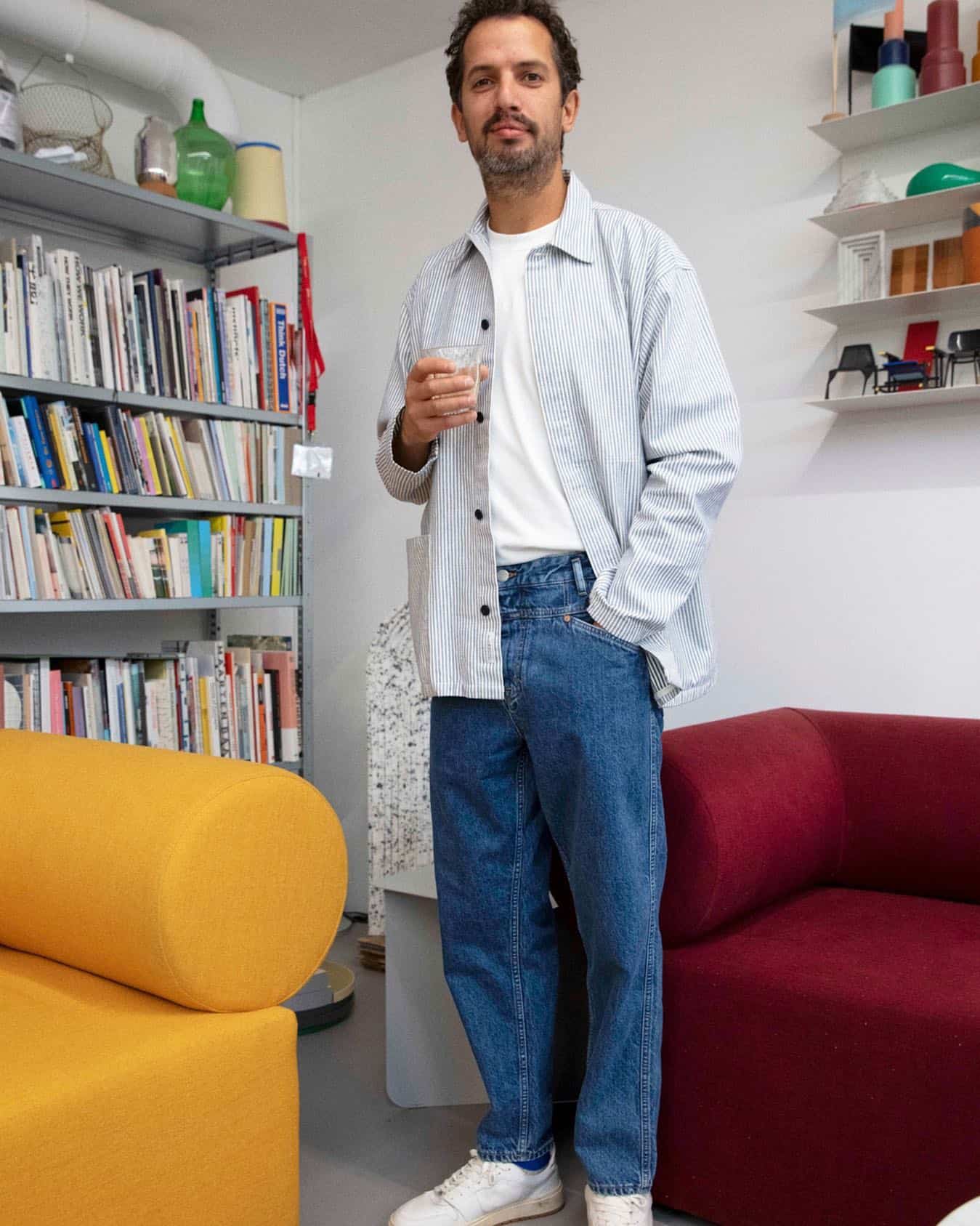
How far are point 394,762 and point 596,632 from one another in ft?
5.48

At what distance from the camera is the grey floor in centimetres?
184

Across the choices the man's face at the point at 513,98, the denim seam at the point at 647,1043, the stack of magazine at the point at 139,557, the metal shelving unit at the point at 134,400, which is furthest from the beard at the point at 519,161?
the stack of magazine at the point at 139,557

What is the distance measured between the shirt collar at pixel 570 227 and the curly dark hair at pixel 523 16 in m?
0.13

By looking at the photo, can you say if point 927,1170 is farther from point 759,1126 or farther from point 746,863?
point 746,863

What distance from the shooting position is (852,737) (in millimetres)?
2168

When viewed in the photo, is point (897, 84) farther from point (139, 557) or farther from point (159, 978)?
point (159, 978)

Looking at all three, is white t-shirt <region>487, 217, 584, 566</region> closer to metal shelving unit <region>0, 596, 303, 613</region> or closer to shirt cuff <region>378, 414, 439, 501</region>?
shirt cuff <region>378, 414, 439, 501</region>

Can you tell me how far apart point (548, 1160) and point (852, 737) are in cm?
89

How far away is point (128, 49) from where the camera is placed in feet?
9.85

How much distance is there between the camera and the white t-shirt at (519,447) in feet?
5.48

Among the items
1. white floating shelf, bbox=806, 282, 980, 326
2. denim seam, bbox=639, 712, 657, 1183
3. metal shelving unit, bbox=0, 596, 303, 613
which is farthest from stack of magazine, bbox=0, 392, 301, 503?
denim seam, bbox=639, 712, 657, 1183

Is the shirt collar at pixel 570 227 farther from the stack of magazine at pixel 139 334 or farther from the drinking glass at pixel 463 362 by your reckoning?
the stack of magazine at pixel 139 334

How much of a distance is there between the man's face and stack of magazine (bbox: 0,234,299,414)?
4.39 ft

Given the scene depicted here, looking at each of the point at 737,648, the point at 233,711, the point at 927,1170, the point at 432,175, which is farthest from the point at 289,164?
the point at 927,1170
